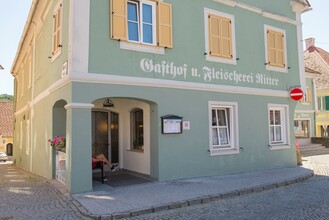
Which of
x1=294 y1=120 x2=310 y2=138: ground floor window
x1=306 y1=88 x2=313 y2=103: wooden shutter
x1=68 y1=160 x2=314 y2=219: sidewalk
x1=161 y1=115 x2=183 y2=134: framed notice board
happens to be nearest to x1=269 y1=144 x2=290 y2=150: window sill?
x1=68 y1=160 x2=314 y2=219: sidewalk

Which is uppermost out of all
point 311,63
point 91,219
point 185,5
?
point 311,63

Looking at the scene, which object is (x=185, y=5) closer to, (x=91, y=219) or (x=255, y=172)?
(x=255, y=172)

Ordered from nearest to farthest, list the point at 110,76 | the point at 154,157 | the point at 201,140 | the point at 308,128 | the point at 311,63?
the point at 110,76
the point at 154,157
the point at 201,140
the point at 308,128
the point at 311,63

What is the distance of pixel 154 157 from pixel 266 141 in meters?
4.76

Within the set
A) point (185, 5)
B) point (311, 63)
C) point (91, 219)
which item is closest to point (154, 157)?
point (91, 219)

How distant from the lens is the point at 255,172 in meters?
10.9

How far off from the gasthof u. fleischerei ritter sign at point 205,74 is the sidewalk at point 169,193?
10.2ft

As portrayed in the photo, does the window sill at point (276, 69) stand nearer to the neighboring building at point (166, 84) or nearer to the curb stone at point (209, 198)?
the neighboring building at point (166, 84)

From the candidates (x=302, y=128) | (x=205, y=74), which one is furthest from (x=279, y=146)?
(x=302, y=128)

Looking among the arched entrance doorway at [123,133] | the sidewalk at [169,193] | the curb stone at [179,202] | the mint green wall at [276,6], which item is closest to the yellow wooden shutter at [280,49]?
the mint green wall at [276,6]

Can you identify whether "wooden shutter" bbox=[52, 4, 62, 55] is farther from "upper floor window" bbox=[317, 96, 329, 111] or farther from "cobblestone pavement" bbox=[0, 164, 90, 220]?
"upper floor window" bbox=[317, 96, 329, 111]

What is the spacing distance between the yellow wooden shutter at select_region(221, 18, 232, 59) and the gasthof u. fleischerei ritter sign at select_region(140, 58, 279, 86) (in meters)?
0.62

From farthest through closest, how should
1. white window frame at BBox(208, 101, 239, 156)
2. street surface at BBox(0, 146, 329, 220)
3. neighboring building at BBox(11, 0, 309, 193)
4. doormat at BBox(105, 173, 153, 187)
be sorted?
1. white window frame at BBox(208, 101, 239, 156)
2. doormat at BBox(105, 173, 153, 187)
3. neighboring building at BBox(11, 0, 309, 193)
4. street surface at BBox(0, 146, 329, 220)

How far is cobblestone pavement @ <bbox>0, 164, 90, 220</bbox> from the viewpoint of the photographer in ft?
19.9
